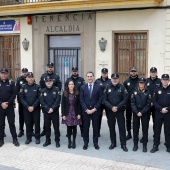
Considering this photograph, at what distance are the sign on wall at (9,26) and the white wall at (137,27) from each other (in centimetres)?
386

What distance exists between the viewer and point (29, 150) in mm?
7016

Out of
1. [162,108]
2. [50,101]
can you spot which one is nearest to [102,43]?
[50,101]

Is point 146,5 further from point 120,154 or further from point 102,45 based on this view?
point 120,154

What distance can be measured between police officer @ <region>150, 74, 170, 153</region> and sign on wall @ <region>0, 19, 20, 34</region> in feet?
27.3

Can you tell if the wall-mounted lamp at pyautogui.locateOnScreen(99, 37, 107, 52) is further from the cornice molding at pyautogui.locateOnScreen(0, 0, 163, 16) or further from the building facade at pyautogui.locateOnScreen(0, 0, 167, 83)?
the cornice molding at pyautogui.locateOnScreen(0, 0, 163, 16)

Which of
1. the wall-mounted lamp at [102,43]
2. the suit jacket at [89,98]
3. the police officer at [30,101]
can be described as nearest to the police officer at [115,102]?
the suit jacket at [89,98]

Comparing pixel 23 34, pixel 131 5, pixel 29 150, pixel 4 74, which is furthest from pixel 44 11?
pixel 29 150

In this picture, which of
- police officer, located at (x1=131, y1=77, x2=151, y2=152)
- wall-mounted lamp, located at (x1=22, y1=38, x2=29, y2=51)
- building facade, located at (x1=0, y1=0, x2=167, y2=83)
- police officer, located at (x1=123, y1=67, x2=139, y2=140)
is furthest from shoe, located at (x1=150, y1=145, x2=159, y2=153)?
wall-mounted lamp, located at (x1=22, y1=38, x2=29, y2=51)

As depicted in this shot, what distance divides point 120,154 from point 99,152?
0.48 m

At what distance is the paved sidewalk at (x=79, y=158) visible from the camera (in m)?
6.01

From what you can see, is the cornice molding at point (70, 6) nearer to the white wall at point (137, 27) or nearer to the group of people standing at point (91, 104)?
the white wall at point (137, 27)

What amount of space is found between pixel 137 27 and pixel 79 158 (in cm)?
597

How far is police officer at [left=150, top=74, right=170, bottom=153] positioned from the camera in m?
6.66

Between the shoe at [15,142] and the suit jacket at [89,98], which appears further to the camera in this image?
the shoe at [15,142]
